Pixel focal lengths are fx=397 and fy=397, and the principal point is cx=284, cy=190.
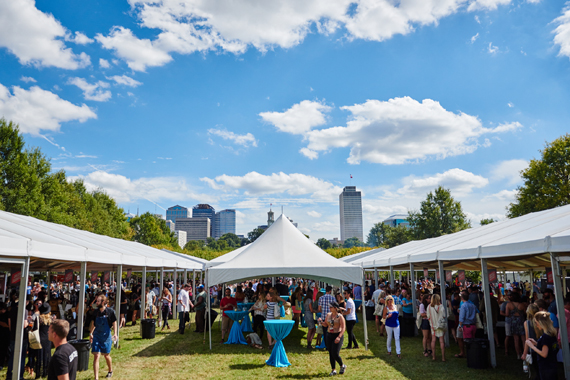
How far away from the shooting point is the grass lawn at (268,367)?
26.8 feet

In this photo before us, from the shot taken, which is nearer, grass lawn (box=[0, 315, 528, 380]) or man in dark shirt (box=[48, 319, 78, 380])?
man in dark shirt (box=[48, 319, 78, 380])

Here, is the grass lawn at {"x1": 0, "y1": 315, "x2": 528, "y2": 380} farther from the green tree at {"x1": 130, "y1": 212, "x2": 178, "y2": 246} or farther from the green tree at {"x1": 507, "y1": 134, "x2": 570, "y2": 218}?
the green tree at {"x1": 130, "y1": 212, "x2": 178, "y2": 246}

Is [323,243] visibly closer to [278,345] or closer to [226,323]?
[226,323]

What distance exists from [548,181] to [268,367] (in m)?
28.9

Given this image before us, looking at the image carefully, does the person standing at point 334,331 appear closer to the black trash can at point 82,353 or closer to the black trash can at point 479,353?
the black trash can at point 479,353

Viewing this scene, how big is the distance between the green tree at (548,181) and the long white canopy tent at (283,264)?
A: 24.2 meters

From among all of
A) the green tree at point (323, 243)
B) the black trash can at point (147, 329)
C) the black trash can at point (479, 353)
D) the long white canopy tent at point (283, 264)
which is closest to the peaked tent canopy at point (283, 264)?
the long white canopy tent at point (283, 264)

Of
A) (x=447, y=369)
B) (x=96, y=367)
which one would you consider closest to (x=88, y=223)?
(x=96, y=367)

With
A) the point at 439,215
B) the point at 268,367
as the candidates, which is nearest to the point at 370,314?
the point at 268,367

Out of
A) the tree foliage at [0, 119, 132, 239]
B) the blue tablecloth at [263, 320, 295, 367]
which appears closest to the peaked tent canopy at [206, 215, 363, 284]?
the blue tablecloth at [263, 320, 295, 367]

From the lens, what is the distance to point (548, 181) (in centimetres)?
2936

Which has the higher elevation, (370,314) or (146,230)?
(146,230)

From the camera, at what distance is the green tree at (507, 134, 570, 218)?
28.8m

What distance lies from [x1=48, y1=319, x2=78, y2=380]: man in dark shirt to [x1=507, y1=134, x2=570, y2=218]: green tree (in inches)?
1277
